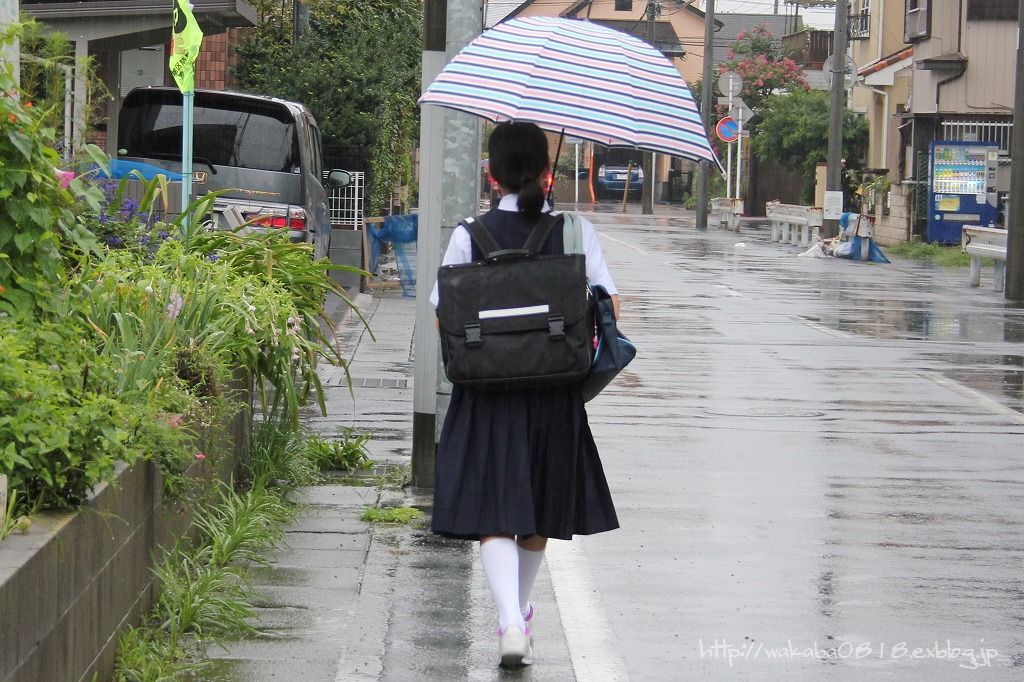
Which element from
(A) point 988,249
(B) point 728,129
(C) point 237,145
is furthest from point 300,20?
(B) point 728,129

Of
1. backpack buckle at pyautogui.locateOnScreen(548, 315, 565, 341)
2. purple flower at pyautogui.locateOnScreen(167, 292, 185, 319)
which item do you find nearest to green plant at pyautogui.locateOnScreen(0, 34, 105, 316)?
purple flower at pyautogui.locateOnScreen(167, 292, 185, 319)

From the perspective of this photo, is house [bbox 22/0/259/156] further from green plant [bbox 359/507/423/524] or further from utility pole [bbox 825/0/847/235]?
utility pole [bbox 825/0/847/235]

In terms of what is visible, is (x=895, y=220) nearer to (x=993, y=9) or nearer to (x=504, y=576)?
(x=993, y=9)

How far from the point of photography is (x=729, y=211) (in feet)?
140

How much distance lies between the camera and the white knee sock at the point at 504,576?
4945mm

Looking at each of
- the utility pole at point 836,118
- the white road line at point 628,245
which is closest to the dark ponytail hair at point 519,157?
the white road line at point 628,245

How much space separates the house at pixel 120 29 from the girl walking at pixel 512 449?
20.7 feet

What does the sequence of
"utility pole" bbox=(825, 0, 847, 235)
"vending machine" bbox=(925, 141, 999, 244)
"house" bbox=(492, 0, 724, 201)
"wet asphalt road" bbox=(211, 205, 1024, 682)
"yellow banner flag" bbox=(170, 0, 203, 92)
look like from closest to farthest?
"wet asphalt road" bbox=(211, 205, 1024, 682) < "yellow banner flag" bbox=(170, 0, 203, 92) < "vending machine" bbox=(925, 141, 999, 244) < "utility pole" bbox=(825, 0, 847, 235) < "house" bbox=(492, 0, 724, 201)

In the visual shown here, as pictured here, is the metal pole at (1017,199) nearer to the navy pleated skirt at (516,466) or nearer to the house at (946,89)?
the house at (946,89)

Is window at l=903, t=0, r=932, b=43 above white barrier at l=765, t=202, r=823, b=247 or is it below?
above

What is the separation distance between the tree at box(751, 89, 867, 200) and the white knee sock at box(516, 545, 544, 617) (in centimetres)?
3976

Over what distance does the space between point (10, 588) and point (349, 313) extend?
13.3m

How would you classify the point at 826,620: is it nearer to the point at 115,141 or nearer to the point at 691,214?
the point at 115,141

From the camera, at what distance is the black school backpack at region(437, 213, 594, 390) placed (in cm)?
485
